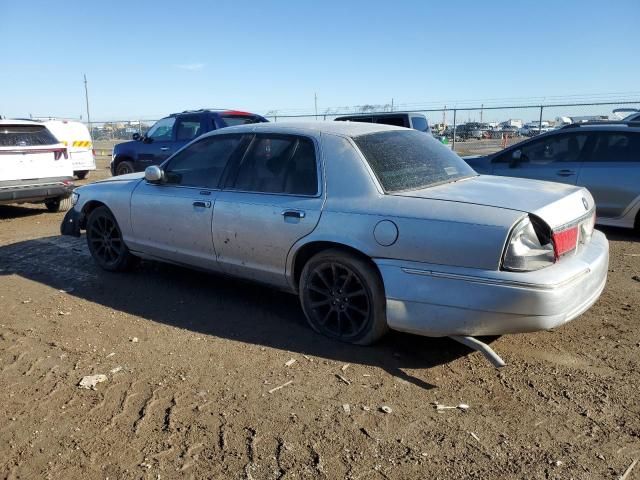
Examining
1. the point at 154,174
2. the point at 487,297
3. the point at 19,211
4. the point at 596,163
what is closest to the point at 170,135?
the point at 19,211

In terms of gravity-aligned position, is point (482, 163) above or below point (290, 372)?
above

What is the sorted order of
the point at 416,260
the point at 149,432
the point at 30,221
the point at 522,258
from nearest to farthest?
the point at 149,432, the point at 522,258, the point at 416,260, the point at 30,221

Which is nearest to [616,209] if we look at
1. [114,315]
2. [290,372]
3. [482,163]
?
[482,163]

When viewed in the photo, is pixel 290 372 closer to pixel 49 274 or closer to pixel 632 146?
pixel 49 274

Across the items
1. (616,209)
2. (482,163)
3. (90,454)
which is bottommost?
(90,454)

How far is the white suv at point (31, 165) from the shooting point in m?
8.68

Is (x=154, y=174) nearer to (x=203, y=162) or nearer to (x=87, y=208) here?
(x=203, y=162)

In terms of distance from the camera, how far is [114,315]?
4641 millimetres

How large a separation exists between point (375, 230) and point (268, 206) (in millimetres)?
981

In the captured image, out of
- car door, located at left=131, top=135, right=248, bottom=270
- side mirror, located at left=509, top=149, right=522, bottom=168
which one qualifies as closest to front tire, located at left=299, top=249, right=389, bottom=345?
car door, located at left=131, top=135, right=248, bottom=270

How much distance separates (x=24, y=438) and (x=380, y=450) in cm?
183

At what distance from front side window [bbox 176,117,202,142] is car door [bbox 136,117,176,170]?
7.8 inches

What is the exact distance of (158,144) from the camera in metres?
10.9

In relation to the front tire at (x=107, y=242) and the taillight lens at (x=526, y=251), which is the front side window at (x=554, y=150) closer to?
the taillight lens at (x=526, y=251)
